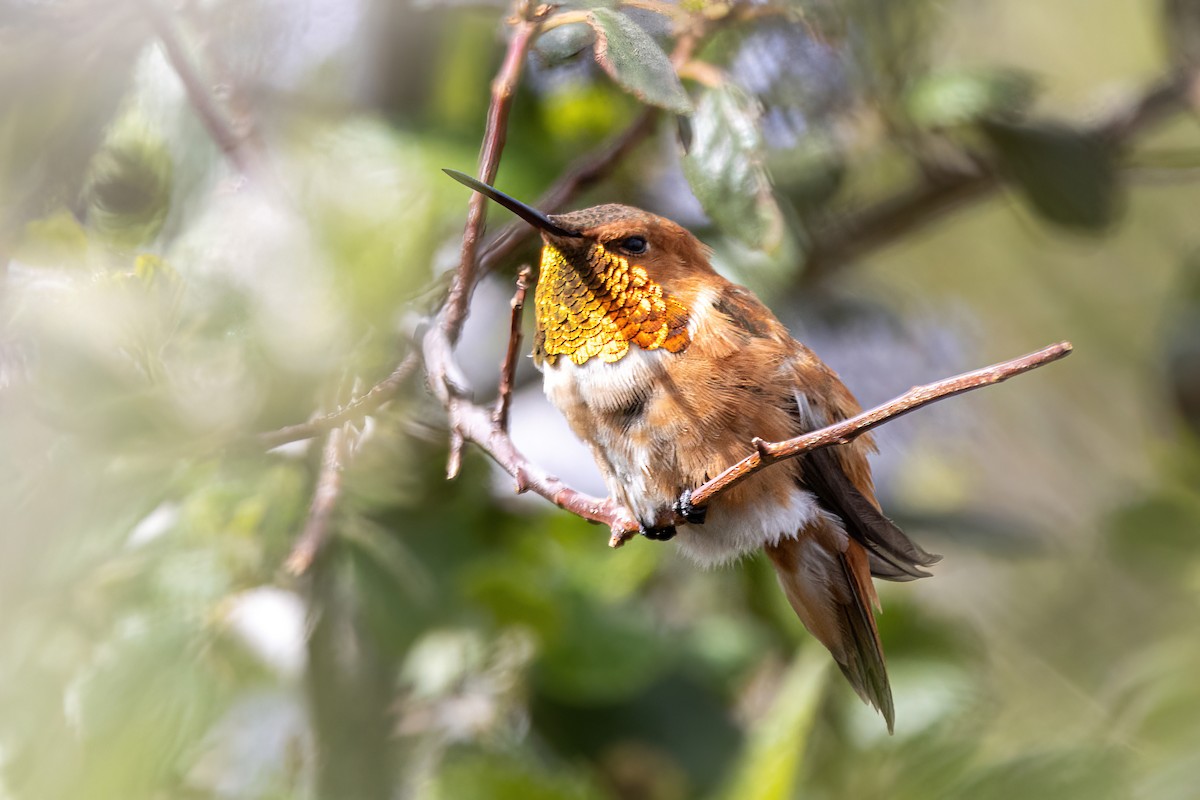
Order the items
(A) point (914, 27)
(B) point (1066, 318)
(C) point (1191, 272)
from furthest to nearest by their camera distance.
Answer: (B) point (1066, 318), (C) point (1191, 272), (A) point (914, 27)

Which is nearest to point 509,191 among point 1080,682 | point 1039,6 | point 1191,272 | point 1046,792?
point 1046,792

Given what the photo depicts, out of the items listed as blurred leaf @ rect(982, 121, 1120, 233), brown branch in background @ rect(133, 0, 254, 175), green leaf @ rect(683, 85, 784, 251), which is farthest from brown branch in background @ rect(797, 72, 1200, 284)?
brown branch in background @ rect(133, 0, 254, 175)

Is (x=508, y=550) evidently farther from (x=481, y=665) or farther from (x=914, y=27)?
(x=914, y=27)

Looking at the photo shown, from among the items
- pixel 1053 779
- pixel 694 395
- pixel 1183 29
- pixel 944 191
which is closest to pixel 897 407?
pixel 694 395

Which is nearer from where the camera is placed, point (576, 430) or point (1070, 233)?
point (576, 430)

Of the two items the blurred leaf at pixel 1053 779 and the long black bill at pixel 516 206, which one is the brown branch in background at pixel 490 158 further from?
the blurred leaf at pixel 1053 779

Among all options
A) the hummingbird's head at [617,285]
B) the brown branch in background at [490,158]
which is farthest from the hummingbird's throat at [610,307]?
the brown branch in background at [490,158]

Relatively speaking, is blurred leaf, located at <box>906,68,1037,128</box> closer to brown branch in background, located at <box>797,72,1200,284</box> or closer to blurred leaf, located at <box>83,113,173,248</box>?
brown branch in background, located at <box>797,72,1200,284</box>
